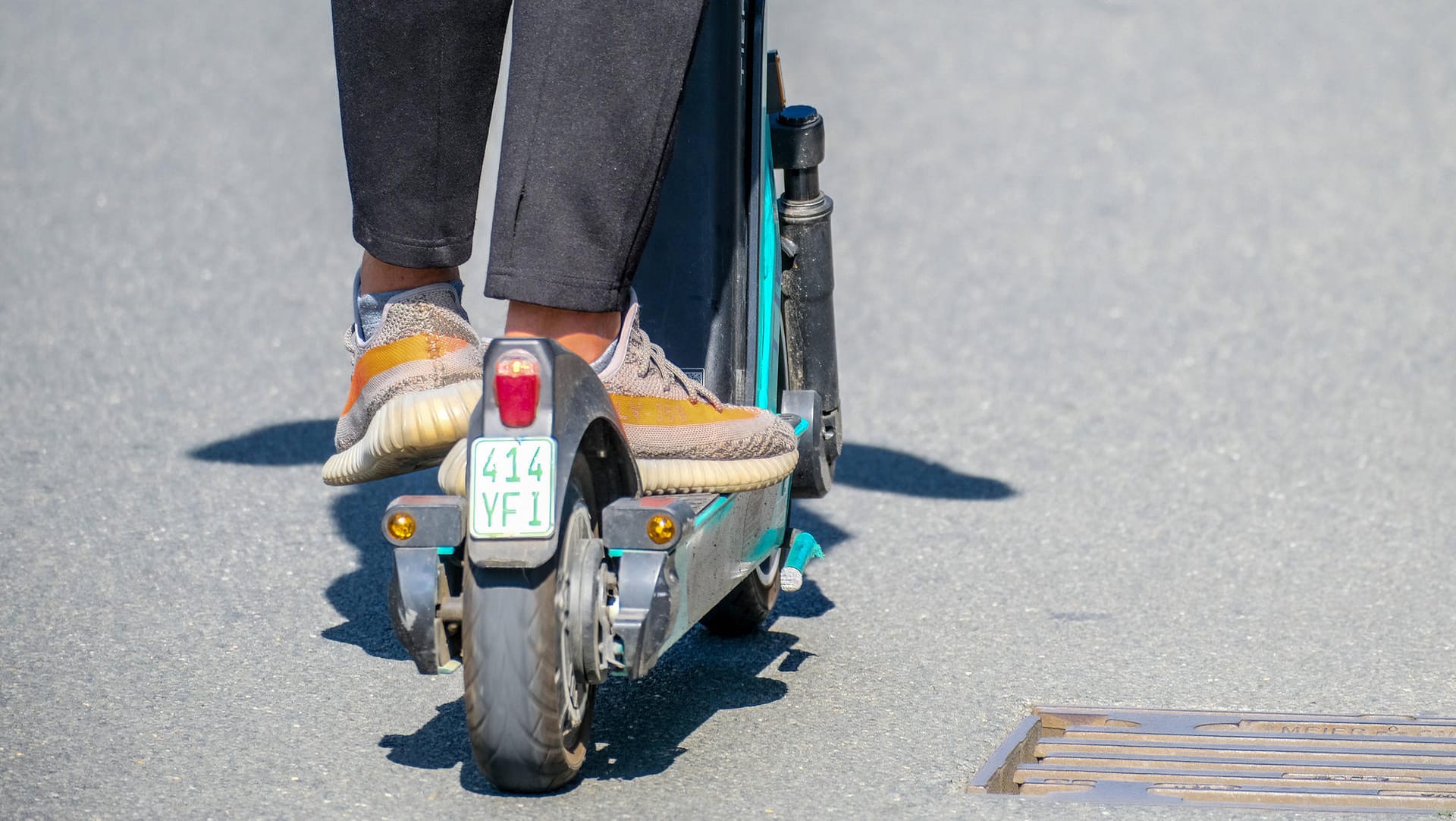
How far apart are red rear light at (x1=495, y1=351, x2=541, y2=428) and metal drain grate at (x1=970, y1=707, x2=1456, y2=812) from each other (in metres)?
0.84

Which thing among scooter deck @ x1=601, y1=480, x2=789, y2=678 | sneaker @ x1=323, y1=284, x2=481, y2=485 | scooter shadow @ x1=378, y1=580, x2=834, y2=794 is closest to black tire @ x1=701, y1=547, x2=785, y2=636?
scooter shadow @ x1=378, y1=580, x2=834, y2=794

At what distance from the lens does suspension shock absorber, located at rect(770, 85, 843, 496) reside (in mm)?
3049

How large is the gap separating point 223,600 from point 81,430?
1.19 metres

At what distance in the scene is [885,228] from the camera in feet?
21.1

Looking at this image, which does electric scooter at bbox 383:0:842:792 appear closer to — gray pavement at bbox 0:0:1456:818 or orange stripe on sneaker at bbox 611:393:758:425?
orange stripe on sneaker at bbox 611:393:758:425

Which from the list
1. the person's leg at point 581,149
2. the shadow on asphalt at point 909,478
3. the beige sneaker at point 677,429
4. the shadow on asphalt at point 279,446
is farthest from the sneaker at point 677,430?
the shadow on asphalt at point 279,446

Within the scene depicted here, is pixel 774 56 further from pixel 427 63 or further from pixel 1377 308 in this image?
pixel 1377 308

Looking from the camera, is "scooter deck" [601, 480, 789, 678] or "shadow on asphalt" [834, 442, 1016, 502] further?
"shadow on asphalt" [834, 442, 1016, 502]

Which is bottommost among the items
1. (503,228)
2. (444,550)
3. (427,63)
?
(444,550)

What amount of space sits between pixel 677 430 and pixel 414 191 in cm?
46

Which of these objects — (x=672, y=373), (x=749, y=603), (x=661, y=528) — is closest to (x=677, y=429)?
(x=672, y=373)

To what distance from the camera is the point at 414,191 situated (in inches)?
92.4

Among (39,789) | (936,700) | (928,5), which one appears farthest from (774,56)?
(928,5)

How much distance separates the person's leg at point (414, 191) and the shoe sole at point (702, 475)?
94 millimetres
